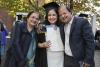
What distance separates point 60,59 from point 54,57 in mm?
105

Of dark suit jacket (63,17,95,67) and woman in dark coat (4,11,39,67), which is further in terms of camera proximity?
woman in dark coat (4,11,39,67)

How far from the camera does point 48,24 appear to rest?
16.8ft

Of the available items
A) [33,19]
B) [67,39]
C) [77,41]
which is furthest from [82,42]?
[33,19]

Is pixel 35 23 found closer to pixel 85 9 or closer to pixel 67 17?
pixel 67 17

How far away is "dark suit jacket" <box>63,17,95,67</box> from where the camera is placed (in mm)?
4891

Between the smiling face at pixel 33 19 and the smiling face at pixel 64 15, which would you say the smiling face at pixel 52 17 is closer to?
the smiling face at pixel 64 15

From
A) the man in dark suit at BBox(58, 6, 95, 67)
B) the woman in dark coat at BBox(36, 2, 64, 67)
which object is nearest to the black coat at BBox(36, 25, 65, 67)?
the woman in dark coat at BBox(36, 2, 64, 67)

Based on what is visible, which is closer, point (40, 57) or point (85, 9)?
point (40, 57)

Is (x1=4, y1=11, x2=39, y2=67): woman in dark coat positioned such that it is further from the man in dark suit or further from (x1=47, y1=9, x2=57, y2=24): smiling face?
the man in dark suit


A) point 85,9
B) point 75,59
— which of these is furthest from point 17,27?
point 85,9

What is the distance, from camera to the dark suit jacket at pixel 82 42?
4.89 m

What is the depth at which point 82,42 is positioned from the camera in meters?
4.98

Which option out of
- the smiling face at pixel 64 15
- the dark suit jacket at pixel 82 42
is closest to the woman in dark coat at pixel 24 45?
the smiling face at pixel 64 15

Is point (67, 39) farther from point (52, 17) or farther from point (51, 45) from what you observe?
point (52, 17)
